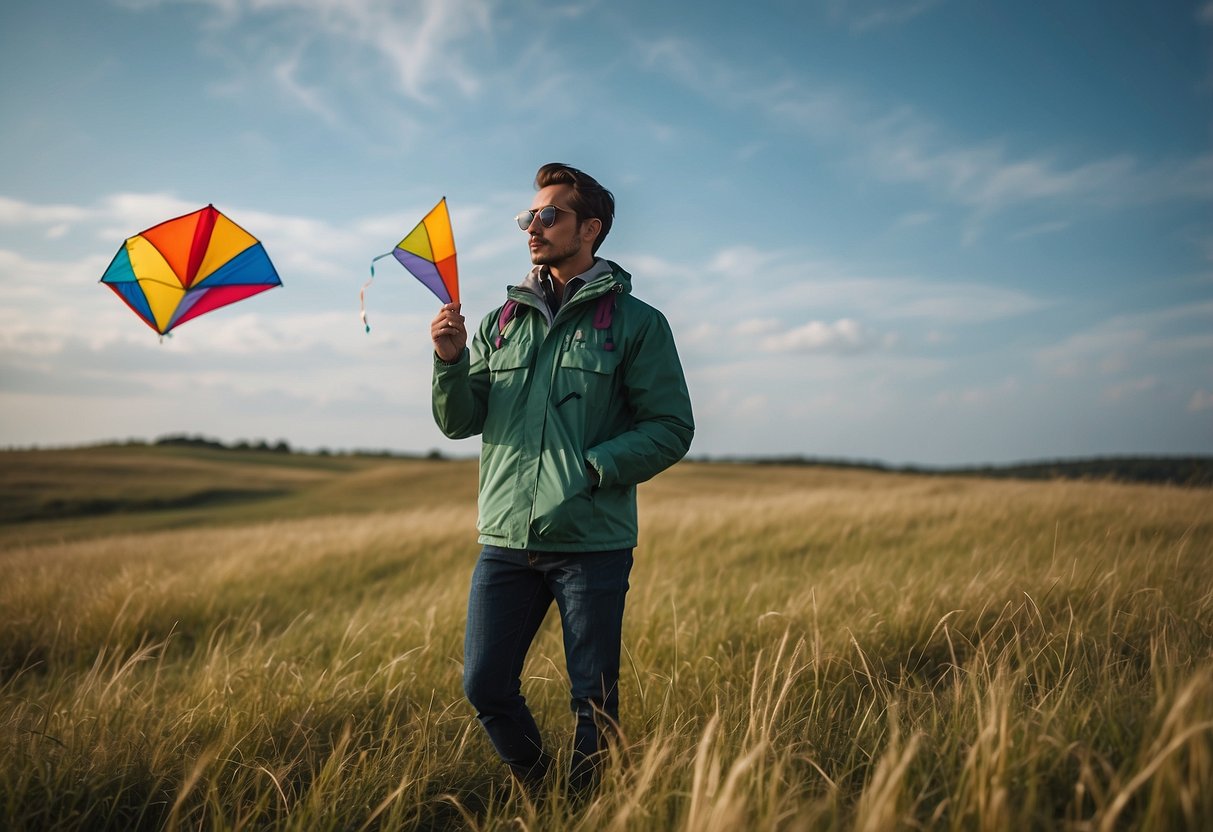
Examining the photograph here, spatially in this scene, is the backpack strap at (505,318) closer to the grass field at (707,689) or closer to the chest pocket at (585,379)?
the chest pocket at (585,379)

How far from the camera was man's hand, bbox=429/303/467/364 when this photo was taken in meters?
→ 3.21

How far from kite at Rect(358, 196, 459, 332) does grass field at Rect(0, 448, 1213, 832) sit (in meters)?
1.93

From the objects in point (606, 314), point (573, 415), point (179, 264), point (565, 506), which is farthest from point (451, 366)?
point (179, 264)

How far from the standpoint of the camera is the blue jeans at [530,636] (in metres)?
3.01

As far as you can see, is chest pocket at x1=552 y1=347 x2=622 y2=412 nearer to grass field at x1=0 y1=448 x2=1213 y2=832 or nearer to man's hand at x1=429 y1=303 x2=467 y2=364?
man's hand at x1=429 y1=303 x2=467 y2=364

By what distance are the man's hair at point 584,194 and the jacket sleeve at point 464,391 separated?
69cm

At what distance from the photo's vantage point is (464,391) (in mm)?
3338

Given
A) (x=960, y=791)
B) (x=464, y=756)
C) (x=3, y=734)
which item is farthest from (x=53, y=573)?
(x=960, y=791)

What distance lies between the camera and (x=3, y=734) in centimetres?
307

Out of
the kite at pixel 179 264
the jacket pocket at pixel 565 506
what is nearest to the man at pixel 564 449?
the jacket pocket at pixel 565 506

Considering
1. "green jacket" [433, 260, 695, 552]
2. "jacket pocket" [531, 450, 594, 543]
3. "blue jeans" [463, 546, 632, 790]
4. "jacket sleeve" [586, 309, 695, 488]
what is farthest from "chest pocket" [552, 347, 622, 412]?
"blue jeans" [463, 546, 632, 790]

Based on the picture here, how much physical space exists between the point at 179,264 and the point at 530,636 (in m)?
2.52

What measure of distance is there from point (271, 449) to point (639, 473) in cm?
6730

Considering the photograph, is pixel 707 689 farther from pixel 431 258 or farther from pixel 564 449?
pixel 431 258
